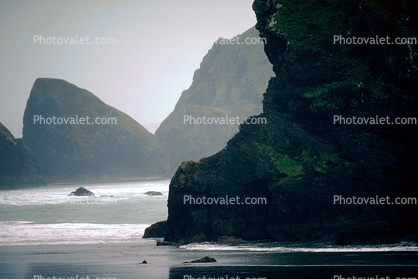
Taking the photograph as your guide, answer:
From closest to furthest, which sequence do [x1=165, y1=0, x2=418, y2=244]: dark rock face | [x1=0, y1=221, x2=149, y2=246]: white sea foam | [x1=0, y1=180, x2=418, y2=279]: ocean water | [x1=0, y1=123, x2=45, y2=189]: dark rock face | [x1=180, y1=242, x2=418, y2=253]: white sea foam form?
[x1=0, y1=180, x2=418, y2=279]: ocean water → [x1=180, y1=242, x2=418, y2=253]: white sea foam → [x1=165, y1=0, x2=418, y2=244]: dark rock face → [x1=0, y1=221, x2=149, y2=246]: white sea foam → [x1=0, y1=123, x2=45, y2=189]: dark rock face

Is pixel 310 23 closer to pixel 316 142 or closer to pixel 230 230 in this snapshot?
pixel 316 142

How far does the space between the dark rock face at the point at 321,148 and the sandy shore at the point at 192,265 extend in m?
5.19

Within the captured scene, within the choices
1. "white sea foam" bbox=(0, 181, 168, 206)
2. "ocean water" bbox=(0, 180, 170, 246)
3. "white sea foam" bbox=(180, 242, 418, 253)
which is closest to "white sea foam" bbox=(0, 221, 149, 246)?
"ocean water" bbox=(0, 180, 170, 246)

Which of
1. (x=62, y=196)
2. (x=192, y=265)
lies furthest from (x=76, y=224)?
(x=62, y=196)

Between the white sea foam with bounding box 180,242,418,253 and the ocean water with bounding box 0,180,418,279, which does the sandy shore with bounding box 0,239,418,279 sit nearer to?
the ocean water with bounding box 0,180,418,279

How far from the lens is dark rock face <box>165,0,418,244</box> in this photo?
Answer: 31.0 metres

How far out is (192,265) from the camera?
23797mm

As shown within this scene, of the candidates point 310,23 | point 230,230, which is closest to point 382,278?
point 230,230

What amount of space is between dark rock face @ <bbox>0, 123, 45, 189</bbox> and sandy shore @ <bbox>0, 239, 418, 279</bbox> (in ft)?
491

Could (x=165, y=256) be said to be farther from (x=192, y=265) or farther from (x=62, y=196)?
(x=62, y=196)

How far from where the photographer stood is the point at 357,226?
2933 centimetres

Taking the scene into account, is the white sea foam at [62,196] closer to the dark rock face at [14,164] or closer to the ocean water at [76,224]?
the ocean water at [76,224]

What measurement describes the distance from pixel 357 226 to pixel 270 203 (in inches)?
269

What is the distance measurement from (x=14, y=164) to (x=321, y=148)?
159212mm
